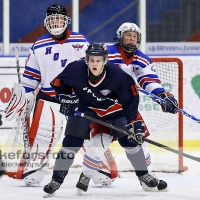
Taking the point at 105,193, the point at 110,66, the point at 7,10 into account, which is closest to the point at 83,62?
the point at 110,66

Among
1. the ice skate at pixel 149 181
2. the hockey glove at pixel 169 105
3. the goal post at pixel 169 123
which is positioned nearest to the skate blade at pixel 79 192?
the ice skate at pixel 149 181

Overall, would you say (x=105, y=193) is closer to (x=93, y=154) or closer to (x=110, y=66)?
(x=93, y=154)

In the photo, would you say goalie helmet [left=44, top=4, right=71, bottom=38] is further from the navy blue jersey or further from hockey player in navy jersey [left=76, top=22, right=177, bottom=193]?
the navy blue jersey

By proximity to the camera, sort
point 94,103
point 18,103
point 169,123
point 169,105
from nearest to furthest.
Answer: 1. point 94,103
2. point 169,105
3. point 18,103
4. point 169,123

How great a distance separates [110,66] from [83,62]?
0.15m

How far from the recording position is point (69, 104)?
14.6 ft

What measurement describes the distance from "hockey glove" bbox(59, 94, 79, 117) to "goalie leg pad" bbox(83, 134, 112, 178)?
0.69 feet

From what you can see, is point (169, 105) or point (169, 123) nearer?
point (169, 105)

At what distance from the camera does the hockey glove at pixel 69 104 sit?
4.44 m

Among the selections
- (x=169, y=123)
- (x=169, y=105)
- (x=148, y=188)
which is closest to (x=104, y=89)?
(x=169, y=105)

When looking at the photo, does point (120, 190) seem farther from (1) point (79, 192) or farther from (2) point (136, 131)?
(2) point (136, 131)

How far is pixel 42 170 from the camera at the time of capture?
16.4ft

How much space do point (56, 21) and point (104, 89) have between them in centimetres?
71

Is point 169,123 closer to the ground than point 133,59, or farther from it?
closer to the ground
